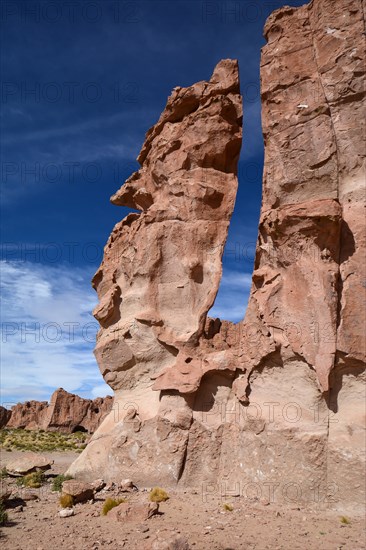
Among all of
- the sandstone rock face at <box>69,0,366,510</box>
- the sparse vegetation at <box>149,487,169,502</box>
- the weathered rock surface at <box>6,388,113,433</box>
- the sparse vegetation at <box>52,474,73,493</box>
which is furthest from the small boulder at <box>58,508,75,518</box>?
the weathered rock surface at <box>6,388,113,433</box>

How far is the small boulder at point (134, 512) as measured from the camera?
9.28 m

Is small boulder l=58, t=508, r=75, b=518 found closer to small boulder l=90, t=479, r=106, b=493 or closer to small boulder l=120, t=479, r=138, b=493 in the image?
small boulder l=90, t=479, r=106, b=493

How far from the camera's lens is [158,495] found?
10.9 meters

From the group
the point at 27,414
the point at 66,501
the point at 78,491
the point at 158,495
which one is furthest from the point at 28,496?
the point at 27,414

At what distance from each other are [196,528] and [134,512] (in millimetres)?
1374

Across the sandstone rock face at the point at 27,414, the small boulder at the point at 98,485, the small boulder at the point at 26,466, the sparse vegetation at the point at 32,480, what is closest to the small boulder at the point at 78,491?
the small boulder at the point at 98,485

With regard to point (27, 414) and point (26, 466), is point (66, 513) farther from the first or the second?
point (27, 414)

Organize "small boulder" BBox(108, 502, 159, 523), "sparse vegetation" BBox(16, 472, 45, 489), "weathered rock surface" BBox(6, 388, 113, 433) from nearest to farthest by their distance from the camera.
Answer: "small boulder" BBox(108, 502, 159, 523)
"sparse vegetation" BBox(16, 472, 45, 489)
"weathered rock surface" BBox(6, 388, 113, 433)

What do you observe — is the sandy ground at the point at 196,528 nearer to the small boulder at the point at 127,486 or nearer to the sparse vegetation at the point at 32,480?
the small boulder at the point at 127,486

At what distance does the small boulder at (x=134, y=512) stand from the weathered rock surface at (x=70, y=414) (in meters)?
41.5

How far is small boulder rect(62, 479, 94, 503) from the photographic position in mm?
10802

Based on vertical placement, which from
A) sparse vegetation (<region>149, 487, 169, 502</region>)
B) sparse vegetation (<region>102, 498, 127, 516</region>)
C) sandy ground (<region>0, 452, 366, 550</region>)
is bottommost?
sandy ground (<region>0, 452, 366, 550</region>)

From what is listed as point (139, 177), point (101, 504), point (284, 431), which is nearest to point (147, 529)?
point (101, 504)

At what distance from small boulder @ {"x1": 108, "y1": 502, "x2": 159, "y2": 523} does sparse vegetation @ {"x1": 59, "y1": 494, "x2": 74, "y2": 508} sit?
58.7 inches
